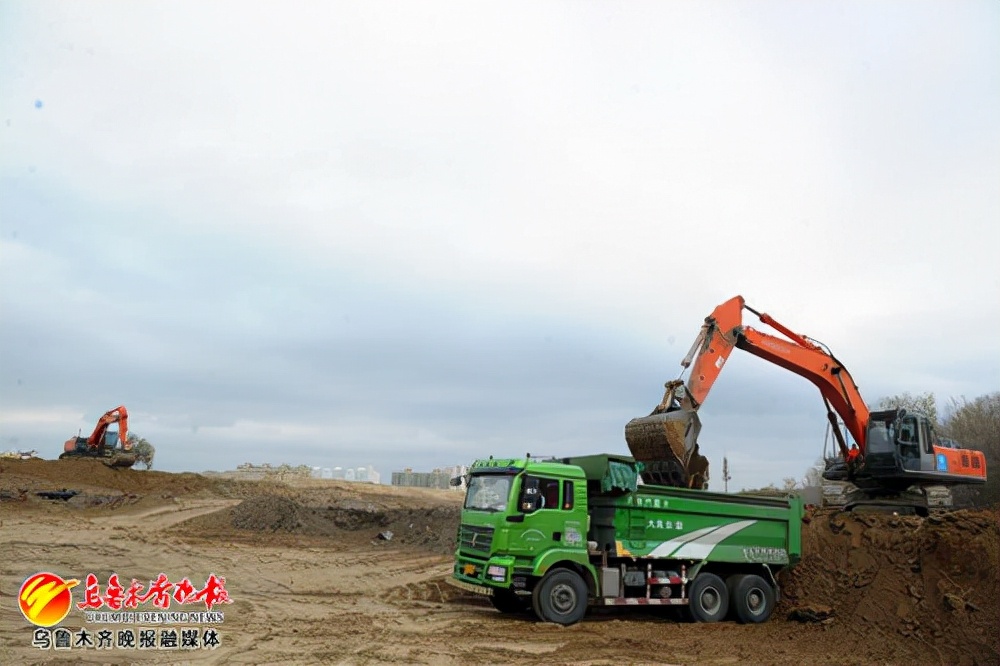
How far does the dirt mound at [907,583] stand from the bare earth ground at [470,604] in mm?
31

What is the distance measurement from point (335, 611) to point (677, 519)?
6418 mm

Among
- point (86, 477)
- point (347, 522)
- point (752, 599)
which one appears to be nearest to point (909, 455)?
point (752, 599)

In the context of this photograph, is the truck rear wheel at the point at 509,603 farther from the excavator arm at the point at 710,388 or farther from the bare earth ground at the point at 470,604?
the excavator arm at the point at 710,388

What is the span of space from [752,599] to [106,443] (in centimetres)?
3620

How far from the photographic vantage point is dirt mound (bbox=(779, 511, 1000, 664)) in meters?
13.0

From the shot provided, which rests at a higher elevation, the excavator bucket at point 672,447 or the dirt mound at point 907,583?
the excavator bucket at point 672,447

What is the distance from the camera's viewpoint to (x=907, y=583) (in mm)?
14852

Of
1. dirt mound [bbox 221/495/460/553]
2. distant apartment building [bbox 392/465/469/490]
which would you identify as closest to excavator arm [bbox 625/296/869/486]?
dirt mound [bbox 221/495/460/553]

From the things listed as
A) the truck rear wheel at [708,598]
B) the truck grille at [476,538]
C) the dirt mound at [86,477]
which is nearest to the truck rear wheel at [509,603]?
the truck grille at [476,538]

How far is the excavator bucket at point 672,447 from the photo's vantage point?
15875 mm

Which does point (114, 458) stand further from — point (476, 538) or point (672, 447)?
point (672, 447)

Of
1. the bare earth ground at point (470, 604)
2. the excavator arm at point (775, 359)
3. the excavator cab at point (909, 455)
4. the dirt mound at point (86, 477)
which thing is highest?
the excavator arm at point (775, 359)

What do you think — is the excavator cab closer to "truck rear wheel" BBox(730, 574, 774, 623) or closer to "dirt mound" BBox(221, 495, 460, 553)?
"truck rear wheel" BBox(730, 574, 774, 623)

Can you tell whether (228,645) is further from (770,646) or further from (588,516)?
(770,646)
